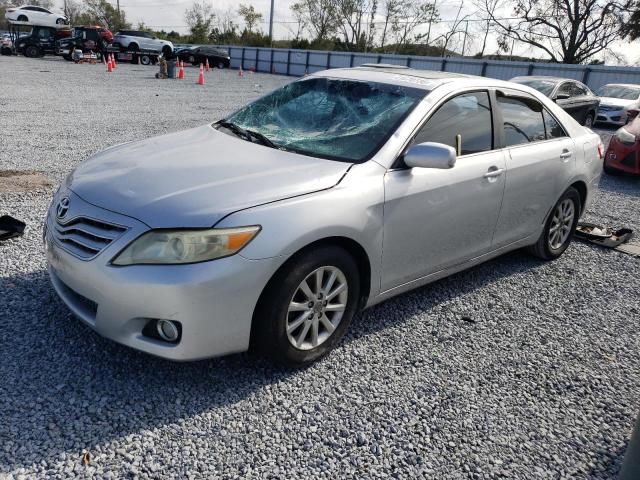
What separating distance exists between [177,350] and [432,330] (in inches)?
69.9

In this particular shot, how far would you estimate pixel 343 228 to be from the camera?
2871 mm

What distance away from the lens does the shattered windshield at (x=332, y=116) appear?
3305 millimetres

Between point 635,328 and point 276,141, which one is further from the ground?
point 276,141

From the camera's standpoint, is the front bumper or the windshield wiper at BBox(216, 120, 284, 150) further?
the windshield wiper at BBox(216, 120, 284, 150)

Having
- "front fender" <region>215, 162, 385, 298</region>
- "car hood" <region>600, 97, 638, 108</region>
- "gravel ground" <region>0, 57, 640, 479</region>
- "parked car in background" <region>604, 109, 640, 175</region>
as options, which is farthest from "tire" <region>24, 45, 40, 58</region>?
"front fender" <region>215, 162, 385, 298</region>

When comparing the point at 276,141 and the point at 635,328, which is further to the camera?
the point at 635,328

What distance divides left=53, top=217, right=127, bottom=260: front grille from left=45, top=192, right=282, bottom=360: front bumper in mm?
35

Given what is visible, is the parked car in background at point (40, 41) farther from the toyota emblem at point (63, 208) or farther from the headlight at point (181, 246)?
the headlight at point (181, 246)

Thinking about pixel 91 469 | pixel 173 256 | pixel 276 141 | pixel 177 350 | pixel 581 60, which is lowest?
pixel 91 469

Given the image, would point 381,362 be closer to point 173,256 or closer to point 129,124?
point 173,256

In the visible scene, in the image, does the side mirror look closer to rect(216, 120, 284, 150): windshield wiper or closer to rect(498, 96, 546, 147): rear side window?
rect(216, 120, 284, 150): windshield wiper

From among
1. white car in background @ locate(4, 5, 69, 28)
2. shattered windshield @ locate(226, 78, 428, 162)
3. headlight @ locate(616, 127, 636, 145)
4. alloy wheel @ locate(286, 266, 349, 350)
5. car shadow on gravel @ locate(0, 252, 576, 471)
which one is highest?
white car in background @ locate(4, 5, 69, 28)

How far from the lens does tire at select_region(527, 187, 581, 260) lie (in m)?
4.77

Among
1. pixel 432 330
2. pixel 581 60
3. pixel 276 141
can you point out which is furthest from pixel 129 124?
pixel 581 60
